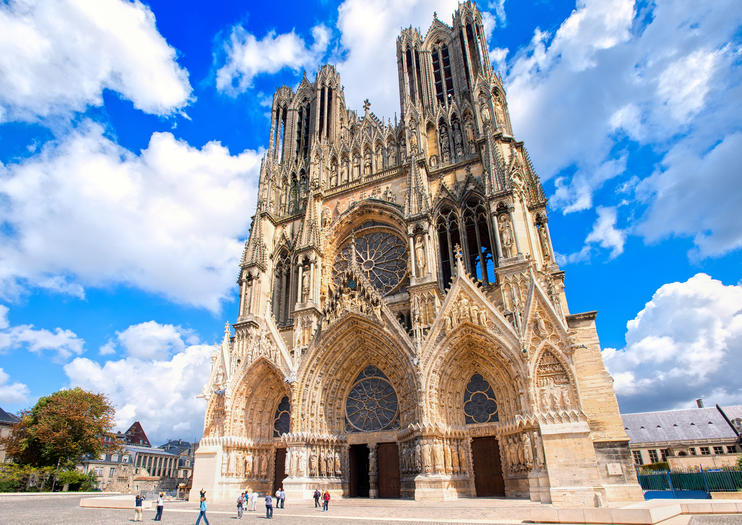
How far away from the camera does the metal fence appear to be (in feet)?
55.6

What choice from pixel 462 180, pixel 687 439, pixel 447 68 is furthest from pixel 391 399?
pixel 687 439

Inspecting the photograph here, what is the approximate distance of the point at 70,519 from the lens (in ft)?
36.8

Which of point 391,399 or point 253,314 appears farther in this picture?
point 253,314

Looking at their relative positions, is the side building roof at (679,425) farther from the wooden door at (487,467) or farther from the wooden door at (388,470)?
the wooden door at (388,470)

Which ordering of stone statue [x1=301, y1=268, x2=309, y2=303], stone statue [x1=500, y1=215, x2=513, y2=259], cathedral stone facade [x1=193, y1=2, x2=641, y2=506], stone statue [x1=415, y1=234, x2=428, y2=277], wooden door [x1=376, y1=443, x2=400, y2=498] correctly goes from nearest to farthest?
cathedral stone facade [x1=193, y1=2, x2=641, y2=506] < wooden door [x1=376, y1=443, x2=400, y2=498] < stone statue [x1=500, y1=215, x2=513, y2=259] < stone statue [x1=415, y1=234, x2=428, y2=277] < stone statue [x1=301, y1=268, x2=309, y2=303]

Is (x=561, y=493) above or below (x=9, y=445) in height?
below

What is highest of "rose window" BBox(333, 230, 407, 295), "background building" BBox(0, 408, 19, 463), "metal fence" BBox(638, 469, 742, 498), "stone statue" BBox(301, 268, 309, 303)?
"rose window" BBox(333, 230, 407, 295)

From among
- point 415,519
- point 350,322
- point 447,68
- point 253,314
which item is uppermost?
point 447,68

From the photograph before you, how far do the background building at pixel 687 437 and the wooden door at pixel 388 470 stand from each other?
1111 inches

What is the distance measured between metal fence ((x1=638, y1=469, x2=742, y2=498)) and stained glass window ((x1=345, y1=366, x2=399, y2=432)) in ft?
41.4

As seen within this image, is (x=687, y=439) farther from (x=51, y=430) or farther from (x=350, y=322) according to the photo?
(x=51, y=430)

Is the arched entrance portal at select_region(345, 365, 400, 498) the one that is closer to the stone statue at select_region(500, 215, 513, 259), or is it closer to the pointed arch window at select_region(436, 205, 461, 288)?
the pointed arch window at select_region(436, 205, 461, 288)

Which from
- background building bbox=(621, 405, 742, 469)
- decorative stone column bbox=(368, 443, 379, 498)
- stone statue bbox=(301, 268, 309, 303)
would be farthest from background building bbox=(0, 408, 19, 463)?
background building bbox=(621, 405, 742, 469)

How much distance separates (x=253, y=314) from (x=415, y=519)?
42.1 ft
